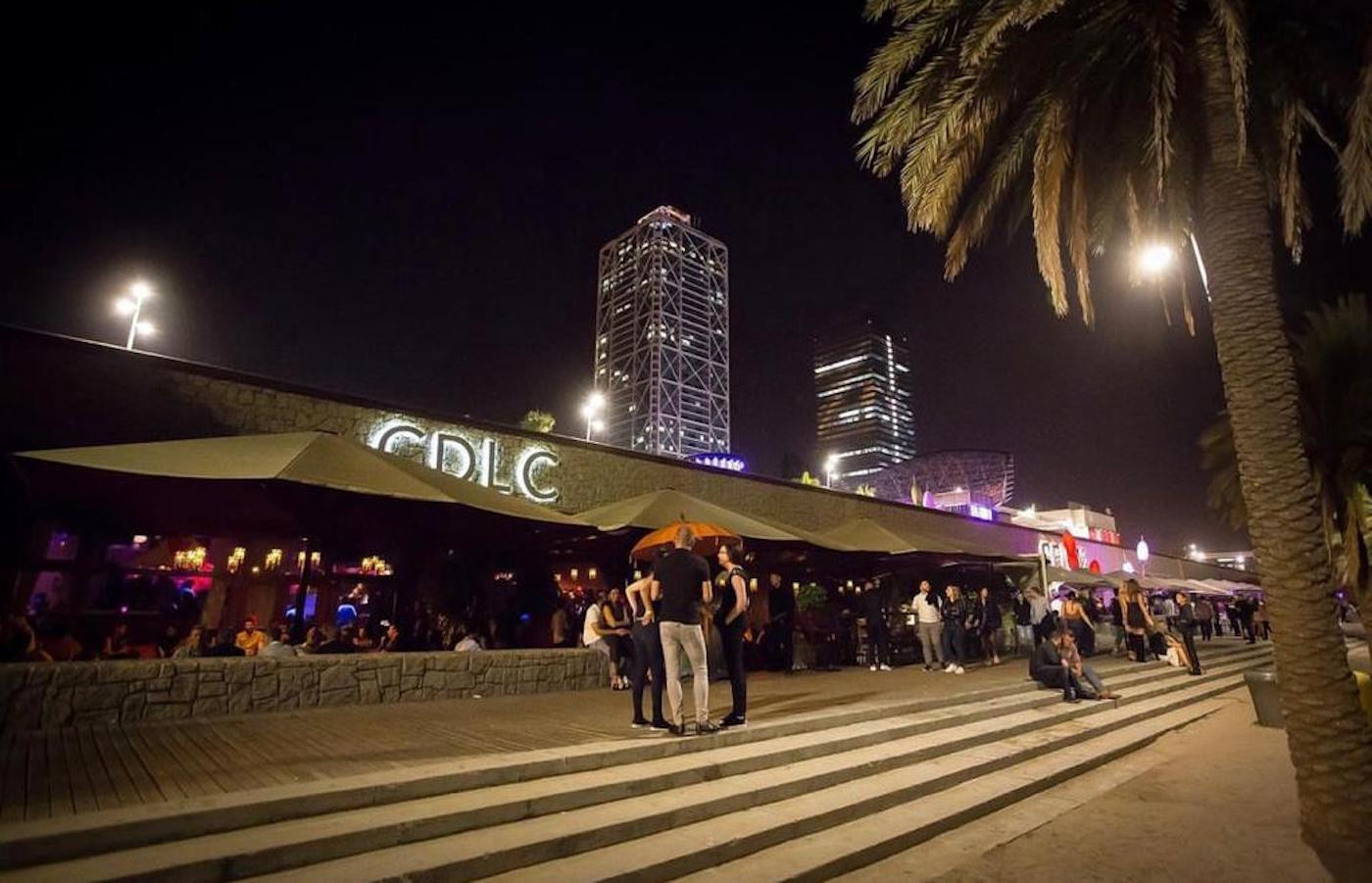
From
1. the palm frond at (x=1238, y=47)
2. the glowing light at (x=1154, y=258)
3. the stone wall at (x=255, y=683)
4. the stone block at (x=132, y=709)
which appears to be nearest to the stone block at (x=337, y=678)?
the stone wall at (x=255, y=683)

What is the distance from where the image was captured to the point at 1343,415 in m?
9.06

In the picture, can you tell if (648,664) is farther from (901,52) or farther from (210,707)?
(901,52)

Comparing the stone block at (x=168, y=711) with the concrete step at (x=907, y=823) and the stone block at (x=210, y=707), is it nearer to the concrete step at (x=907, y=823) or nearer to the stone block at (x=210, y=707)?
the stone block at (x=210, y=707)

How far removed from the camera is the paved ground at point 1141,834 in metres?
4.44

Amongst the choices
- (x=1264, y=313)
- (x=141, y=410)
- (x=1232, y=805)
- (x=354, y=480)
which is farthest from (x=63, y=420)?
(x=1232, y=805)

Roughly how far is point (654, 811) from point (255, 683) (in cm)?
507

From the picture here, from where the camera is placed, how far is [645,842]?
4340 millimetres

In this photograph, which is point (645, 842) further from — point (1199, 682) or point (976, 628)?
point (1199, 682)

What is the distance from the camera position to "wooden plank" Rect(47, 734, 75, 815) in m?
3.81

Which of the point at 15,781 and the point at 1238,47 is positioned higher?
the point at 1238,47

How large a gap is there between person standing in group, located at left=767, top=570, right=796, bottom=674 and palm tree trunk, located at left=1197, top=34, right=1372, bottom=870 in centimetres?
798

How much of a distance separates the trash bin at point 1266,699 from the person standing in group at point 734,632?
837cm

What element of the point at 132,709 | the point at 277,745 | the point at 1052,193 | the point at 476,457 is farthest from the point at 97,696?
the point at 1052,193

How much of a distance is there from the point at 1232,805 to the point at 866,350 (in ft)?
521
